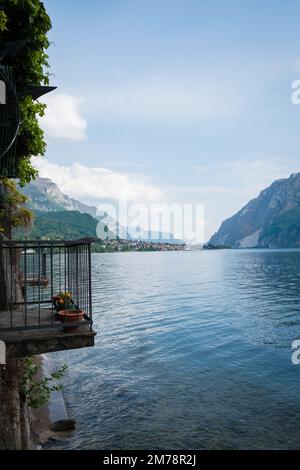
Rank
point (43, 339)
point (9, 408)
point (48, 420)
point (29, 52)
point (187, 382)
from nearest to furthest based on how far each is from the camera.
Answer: point (43, 339)
point (9, 408)
point (29, 52)
point (48, 420)
point (187, 382)

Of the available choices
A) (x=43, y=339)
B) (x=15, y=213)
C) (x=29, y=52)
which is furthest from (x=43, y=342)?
(x=15, y=213)

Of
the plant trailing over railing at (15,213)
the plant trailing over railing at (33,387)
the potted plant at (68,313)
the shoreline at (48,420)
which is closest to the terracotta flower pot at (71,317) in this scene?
the potted plant at (68,313)

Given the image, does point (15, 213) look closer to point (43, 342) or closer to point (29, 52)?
point (29, 52)

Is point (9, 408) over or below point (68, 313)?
below

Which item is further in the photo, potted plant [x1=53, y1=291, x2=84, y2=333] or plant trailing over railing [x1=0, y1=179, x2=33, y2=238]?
plant trailing over railing [x1=0, y1=179, x2=33, y2=238]

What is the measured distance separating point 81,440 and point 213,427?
539 cm

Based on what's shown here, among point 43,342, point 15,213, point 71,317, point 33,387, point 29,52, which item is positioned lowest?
point 33,387

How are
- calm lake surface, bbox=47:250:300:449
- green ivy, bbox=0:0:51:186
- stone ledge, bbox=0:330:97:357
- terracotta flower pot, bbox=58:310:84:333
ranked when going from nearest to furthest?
stone ledge, bbox=0:330:97:357, terracotta flower pot, bbox=58:310:84:333, green ivy, bbox=0:0:51:186, calm lake surface, bbox=47:250:300:449

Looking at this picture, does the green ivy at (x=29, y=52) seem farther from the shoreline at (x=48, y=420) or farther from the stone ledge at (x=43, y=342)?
the shoreline at (x=48, y=420)

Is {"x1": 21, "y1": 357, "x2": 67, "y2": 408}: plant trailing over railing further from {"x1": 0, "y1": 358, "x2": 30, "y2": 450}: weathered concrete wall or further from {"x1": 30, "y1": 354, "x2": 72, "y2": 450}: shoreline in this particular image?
{"x1": 0, "y1": 358, "x2": 30, "y2": 450}: weathered concrete wall

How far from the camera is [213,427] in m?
16.4

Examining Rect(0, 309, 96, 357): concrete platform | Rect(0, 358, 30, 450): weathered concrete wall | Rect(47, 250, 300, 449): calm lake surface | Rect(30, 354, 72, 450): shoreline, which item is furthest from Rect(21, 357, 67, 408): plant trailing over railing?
Rect(0, 309, 96, 357): concrete platform

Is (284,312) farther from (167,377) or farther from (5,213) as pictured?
(5,213)

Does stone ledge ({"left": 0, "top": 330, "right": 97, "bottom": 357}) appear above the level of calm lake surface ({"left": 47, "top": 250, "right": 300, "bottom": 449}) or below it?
above
